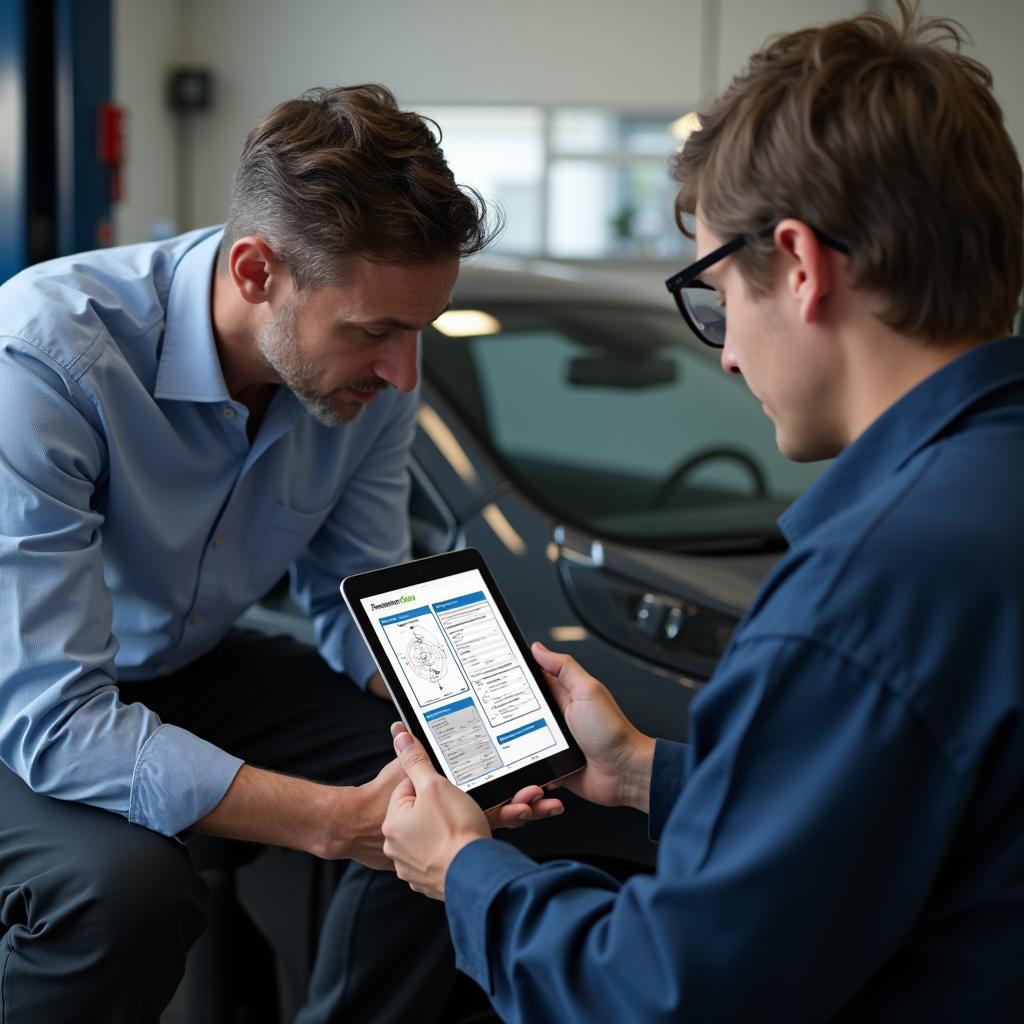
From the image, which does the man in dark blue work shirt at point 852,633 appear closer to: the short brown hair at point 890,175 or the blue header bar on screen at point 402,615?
the short brown hair at point 890,175

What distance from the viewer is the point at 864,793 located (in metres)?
0.86

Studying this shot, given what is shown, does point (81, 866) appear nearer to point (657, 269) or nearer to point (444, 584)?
point (444, 584)

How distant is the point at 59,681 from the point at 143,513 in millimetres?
322

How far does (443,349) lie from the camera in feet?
8.11

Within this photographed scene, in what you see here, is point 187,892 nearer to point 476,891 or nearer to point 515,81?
point 476,891

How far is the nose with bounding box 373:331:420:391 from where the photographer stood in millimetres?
1828

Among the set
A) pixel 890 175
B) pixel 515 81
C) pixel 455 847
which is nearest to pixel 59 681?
pixel 455 847

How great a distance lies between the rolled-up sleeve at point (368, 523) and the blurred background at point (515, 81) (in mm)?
8091

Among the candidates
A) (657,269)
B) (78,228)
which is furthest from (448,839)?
(657,269)

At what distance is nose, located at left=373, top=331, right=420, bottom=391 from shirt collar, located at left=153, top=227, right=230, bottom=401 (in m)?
0.24

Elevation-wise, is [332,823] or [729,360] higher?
[729,360]

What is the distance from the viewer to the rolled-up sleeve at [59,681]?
1542 mm

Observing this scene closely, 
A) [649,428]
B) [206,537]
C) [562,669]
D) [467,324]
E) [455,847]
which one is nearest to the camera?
[455,847]

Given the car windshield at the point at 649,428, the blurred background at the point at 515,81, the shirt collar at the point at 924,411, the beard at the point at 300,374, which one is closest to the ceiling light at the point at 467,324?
the car windshield at the point at 649,428
